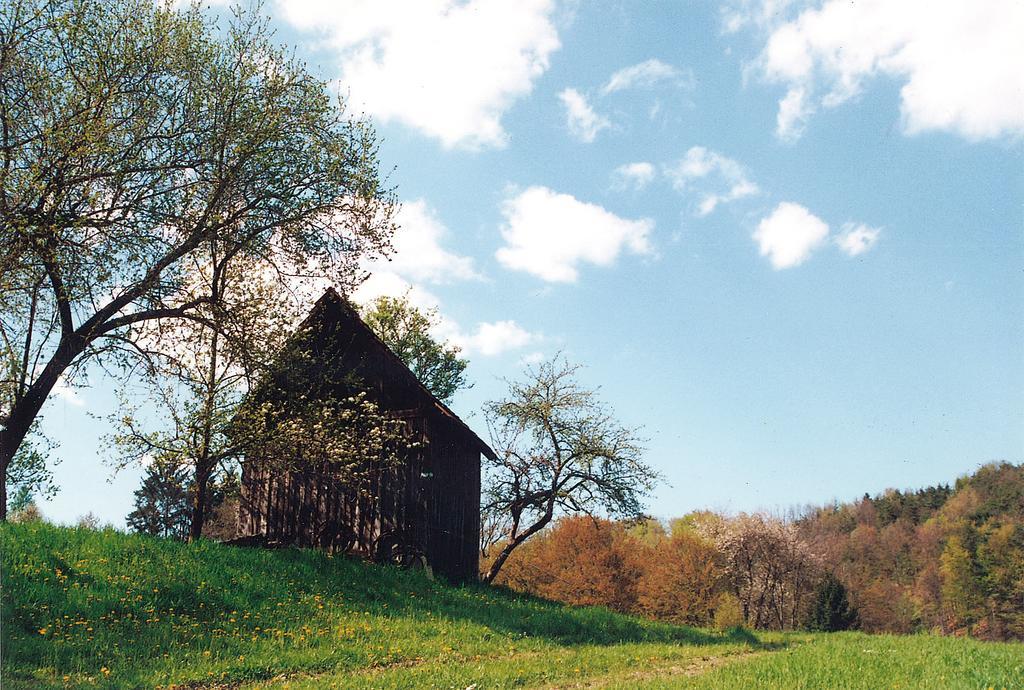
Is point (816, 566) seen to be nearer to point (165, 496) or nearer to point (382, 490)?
point (382, 490)

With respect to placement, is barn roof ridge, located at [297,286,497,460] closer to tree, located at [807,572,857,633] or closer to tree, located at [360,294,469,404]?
tree, located at [360,294,469,404]

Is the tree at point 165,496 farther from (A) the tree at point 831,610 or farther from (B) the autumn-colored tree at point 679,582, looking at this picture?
(A) the tree at point 831,610

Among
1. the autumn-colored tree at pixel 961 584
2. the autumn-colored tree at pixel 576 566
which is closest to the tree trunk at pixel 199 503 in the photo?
the autumn-colored tree at pixel 576 566

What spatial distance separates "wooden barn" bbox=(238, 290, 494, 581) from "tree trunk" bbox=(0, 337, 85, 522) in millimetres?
6311

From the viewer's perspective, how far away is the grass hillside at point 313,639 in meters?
11.0

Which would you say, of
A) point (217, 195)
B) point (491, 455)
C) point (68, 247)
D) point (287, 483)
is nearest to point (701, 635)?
point (491, 455)

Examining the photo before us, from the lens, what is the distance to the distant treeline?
160ft

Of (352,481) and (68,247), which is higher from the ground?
(68,247)

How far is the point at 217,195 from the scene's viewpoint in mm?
19250

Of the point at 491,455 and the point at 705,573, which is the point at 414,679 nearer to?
the point at 491,455

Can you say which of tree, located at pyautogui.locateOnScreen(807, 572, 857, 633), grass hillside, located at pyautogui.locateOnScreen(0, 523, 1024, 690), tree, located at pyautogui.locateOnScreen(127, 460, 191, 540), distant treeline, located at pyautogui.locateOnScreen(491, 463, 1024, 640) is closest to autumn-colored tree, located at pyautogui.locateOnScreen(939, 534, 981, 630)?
distant treeline, located at pyautogui.locateOnScreen(491, 463, 1024, 640)

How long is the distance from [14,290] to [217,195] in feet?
17.4

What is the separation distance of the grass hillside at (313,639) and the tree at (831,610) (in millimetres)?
49623

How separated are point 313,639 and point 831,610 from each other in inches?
2395
